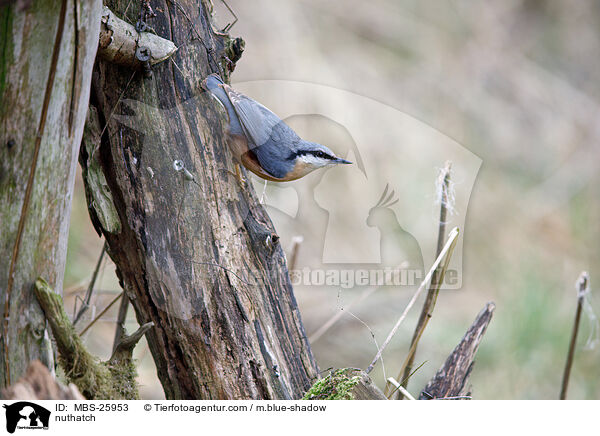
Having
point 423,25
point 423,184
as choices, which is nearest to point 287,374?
point 423,184

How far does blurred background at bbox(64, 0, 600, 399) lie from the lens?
3.16 meters

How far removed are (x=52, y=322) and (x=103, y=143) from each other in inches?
18.1

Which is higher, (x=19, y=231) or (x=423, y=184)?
(x=423, y=184)

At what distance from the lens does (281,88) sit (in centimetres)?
360

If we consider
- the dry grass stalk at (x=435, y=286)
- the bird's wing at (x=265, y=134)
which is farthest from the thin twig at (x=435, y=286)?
the bird's wing at (x=265, y=134)

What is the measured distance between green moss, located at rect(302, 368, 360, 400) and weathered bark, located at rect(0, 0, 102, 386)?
25.5 inches

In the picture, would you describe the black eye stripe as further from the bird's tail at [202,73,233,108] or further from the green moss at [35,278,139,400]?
the green moss at [35,278,139,400]

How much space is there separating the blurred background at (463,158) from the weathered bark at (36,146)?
158 cm

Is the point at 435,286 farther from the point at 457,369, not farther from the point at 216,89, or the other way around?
the point at 216,89
